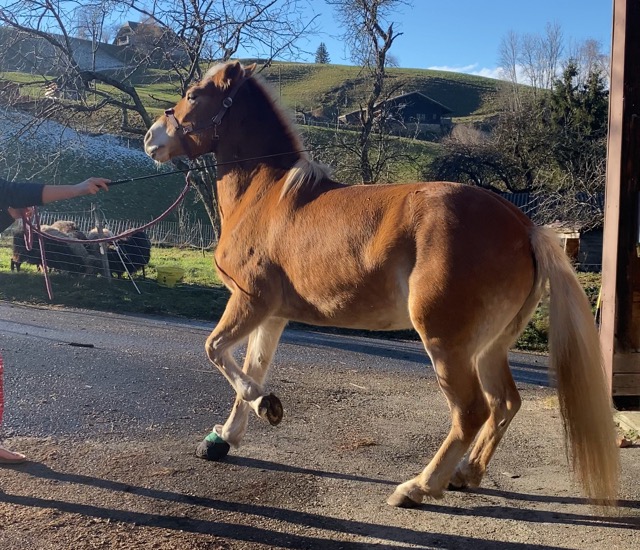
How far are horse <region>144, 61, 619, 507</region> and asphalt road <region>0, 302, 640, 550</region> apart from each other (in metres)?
0.27

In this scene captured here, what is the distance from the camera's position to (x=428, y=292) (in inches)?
143

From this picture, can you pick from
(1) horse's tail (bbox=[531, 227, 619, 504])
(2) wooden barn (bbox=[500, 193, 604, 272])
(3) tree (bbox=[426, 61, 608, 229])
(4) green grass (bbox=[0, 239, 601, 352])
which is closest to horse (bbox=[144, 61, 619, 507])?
(1) horse's tail (bbox=[531, 227, 619, 504])

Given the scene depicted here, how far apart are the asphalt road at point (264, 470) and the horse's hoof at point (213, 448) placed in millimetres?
63

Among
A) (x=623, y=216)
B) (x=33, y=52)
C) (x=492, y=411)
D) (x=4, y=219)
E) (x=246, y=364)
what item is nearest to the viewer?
(x=492, y=411)

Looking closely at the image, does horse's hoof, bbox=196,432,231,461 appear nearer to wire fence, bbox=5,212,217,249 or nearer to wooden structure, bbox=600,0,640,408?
wooden structure, bbox=600,0,640,408

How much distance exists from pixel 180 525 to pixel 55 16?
1248 centimetres

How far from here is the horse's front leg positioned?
163 inches

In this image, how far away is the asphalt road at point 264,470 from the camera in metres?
3.46

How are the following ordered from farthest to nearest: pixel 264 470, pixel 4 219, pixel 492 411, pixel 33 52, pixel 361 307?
pixel 33 52
pixel 264 470
pixel 4 219
pixel 492 411
pixel 361 307

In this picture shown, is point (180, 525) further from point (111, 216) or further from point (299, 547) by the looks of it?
point (111, 216)

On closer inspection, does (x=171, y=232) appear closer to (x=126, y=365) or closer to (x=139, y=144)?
(x=139, y=144)

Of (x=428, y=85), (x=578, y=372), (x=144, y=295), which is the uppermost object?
(x=428, y=85)

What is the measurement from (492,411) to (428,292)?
1.07 m

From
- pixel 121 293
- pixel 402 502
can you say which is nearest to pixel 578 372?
pixel 402 502
